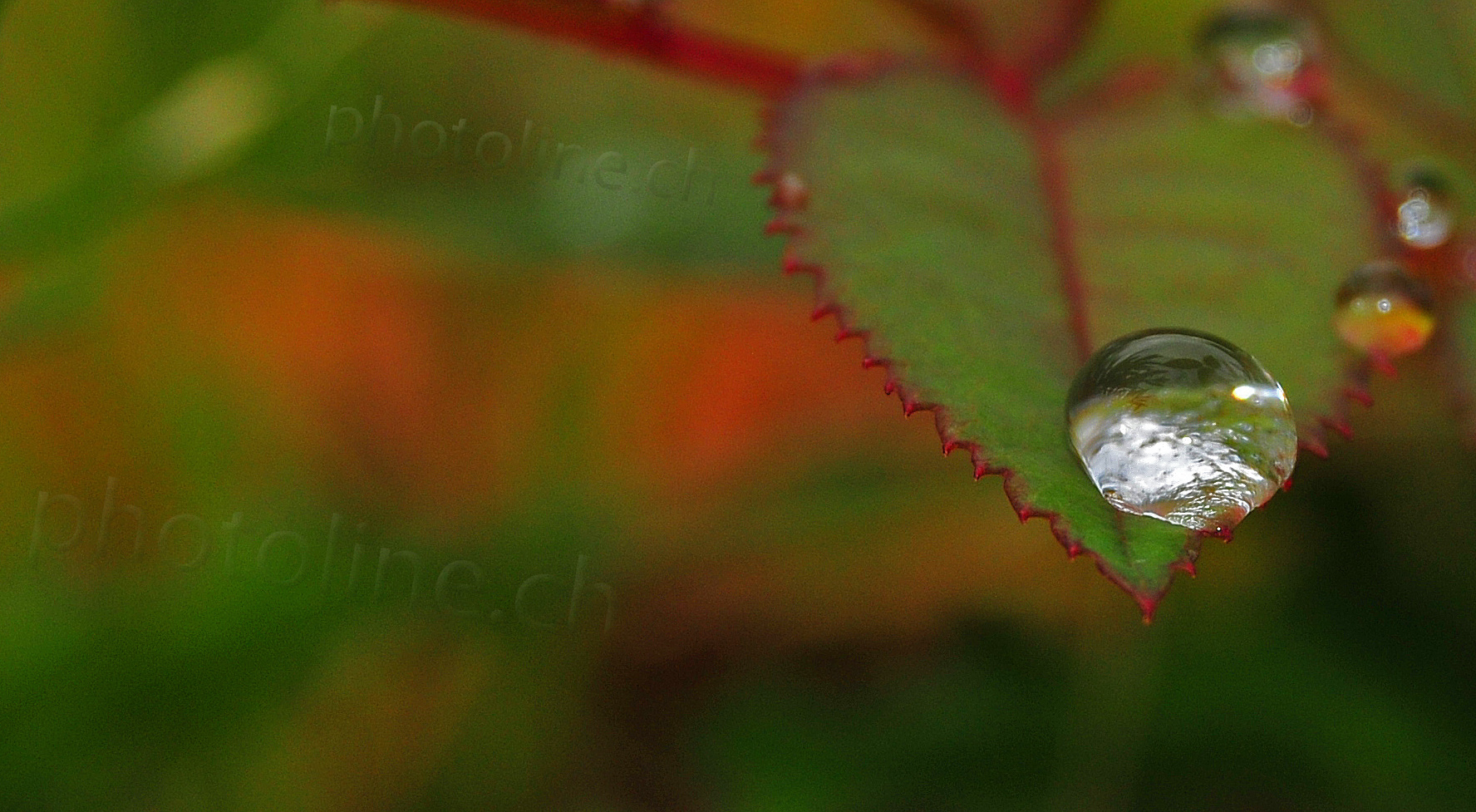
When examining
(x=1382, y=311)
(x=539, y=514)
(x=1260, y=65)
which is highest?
(x=1260, y=65)

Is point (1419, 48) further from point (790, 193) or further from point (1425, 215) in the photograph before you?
point (790, 193)

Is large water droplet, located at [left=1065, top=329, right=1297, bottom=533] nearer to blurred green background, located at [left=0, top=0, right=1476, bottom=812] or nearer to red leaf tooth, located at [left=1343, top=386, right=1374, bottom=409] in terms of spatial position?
red leaf tooth, located at [left=1343, top=386, right=1374, bottom=409]

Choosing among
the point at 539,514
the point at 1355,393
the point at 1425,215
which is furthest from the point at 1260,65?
the point at 539,514

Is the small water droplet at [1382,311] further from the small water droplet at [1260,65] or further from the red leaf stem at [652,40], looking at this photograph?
the red leaf stem at [652,40]

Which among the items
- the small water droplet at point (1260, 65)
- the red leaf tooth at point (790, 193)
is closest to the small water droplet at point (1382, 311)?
the small water droplet at point (1260, 65)

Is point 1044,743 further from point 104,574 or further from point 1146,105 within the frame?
point 104,574

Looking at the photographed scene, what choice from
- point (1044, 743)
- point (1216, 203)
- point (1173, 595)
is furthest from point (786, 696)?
point (1216, 203)
